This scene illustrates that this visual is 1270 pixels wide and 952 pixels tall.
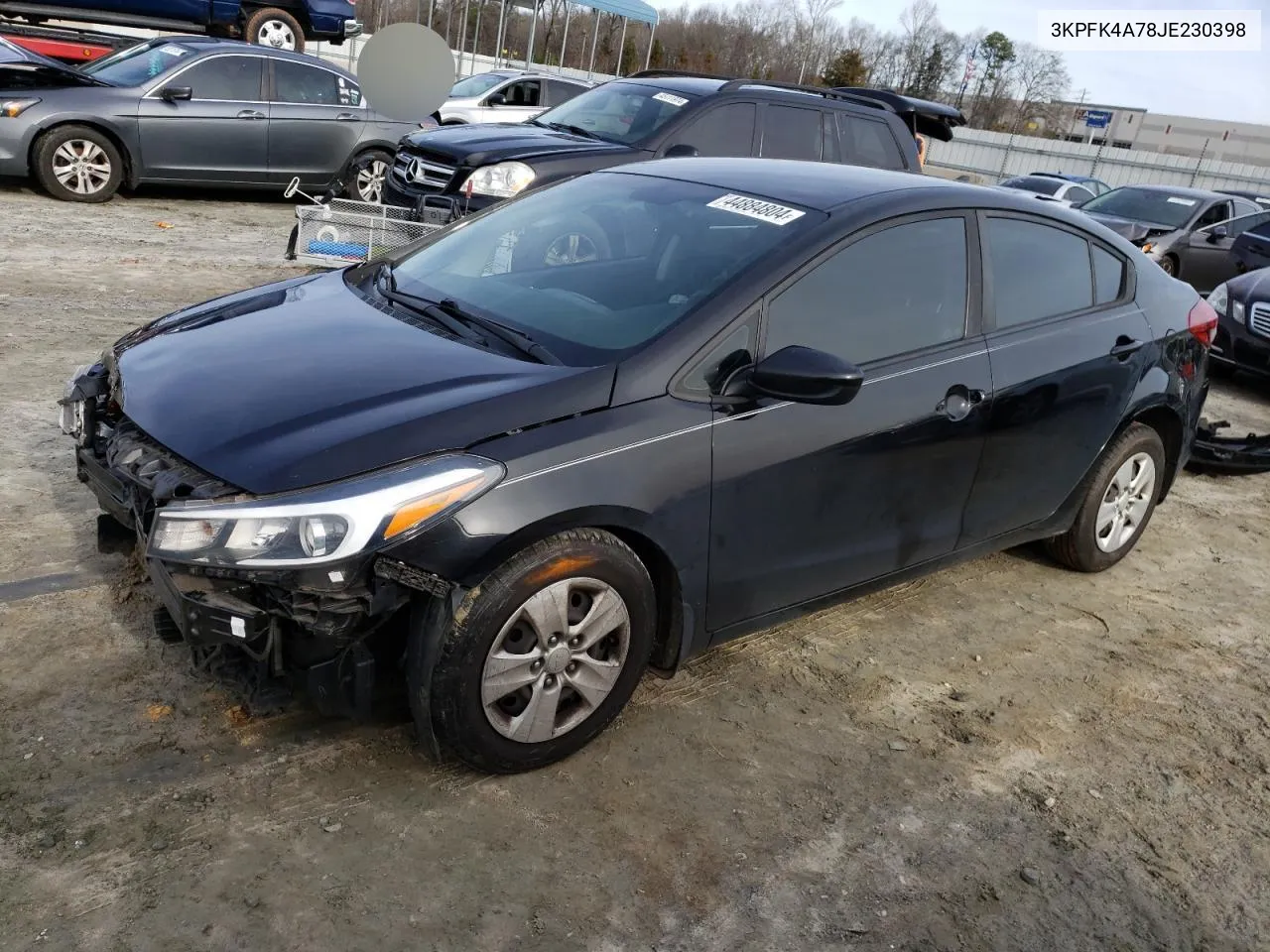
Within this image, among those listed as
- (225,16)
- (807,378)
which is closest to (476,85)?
(225,16)

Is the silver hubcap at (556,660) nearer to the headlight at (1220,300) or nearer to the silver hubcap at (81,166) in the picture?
the headlight at (1220,300)

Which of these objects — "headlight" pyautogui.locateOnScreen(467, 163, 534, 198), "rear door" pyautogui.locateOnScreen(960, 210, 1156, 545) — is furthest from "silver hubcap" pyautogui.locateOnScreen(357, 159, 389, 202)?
"rear door" pyautogui.locateOnScreen(960, 210, 1156, 545)

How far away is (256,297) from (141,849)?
1.98 meters

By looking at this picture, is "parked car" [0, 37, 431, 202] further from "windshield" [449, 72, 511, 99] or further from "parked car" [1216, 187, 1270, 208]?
"parked car" [1216, 187, 1270, 208]

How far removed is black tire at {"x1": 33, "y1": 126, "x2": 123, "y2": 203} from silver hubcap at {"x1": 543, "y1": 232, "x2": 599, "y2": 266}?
8.43 meters

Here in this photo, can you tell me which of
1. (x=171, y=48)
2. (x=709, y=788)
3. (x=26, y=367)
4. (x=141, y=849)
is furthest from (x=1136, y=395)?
(x=171, y=48)

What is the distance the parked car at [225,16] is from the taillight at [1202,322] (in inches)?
502

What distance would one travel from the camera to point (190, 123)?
10805 millimetres

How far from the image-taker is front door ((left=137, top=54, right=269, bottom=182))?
1066 cm

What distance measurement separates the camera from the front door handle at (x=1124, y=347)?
436 centimetres

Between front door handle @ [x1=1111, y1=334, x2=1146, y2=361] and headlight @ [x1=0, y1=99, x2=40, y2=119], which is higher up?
front door handle @ [x1=1111, y1=334, x2=1146, y2=361]

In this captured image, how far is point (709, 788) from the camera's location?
3084mm

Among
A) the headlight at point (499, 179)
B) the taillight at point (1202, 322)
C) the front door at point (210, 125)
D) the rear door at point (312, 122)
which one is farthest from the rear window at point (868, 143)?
the front door at point (210, 125)

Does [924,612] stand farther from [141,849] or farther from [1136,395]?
[141,849]
